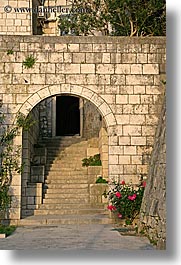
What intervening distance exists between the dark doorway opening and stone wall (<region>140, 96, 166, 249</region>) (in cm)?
921

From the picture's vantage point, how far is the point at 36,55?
9.28 m

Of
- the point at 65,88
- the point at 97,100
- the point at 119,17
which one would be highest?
the point at 119,17

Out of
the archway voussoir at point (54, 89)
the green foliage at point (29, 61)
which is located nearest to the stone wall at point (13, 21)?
the green foliage at point (29, 61)

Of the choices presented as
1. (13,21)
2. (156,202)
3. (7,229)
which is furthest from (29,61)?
(13,21)

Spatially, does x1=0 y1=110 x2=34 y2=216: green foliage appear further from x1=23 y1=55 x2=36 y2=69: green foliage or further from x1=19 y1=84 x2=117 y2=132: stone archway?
x1=23 y1=55 x2=36 y2=69: green foliage

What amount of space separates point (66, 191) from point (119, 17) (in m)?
4.30

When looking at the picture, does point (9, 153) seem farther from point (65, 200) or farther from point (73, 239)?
point (73, 239)

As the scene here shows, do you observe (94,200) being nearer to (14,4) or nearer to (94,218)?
(94,218)

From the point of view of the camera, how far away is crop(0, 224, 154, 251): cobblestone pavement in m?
6.32

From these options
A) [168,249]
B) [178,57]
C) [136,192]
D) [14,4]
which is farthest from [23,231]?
[14,4]

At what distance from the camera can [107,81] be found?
9297mm

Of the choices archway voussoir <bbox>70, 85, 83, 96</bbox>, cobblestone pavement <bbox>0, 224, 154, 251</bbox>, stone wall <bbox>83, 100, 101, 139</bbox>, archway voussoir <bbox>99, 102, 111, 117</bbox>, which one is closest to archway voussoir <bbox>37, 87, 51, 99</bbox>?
archway voussoir <bbox>70, 85, 83, 96</bbox>

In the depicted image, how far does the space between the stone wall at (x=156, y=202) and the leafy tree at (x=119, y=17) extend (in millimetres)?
3651

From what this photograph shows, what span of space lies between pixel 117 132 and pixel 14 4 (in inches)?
274
